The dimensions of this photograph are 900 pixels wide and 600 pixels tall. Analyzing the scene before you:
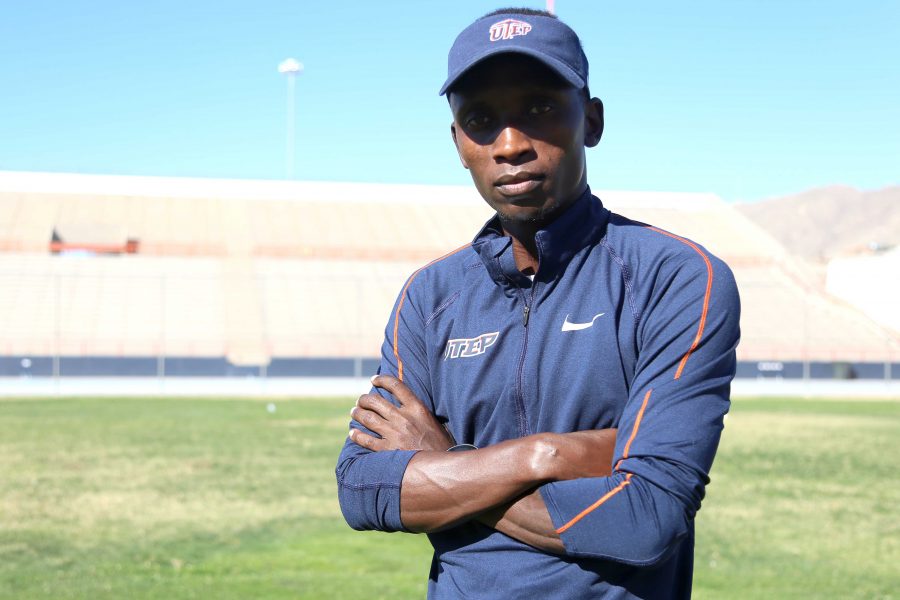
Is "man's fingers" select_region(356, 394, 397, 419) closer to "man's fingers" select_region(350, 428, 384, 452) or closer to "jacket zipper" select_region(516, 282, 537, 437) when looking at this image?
"man's fingers" select_region(350, 428, 384, 452)

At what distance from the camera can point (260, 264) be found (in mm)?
46562

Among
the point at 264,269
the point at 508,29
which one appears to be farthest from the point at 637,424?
the point at 264,269

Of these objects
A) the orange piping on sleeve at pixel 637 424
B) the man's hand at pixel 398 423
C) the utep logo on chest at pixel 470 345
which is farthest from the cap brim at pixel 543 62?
the man's hand at pixel 398 423

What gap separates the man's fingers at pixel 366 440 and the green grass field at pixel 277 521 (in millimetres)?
5287

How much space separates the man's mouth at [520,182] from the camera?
7.42ft

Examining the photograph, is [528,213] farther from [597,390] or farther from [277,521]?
[277,521]

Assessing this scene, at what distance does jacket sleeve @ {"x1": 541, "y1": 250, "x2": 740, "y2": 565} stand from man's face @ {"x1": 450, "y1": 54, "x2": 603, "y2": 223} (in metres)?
0.31

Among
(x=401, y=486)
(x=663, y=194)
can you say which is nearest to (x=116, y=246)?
(x=663, y=194)

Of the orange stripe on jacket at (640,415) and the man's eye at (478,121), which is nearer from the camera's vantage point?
the orange stripe on jacket at (640,415)

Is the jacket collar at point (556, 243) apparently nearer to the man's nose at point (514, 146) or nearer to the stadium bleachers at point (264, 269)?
the man's nose at point (514, 146)

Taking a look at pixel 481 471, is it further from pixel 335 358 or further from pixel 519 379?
pixel 335 358

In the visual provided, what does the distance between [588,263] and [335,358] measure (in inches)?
1353

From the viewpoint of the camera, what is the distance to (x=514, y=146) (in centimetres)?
224

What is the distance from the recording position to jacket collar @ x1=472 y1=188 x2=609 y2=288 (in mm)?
2281
